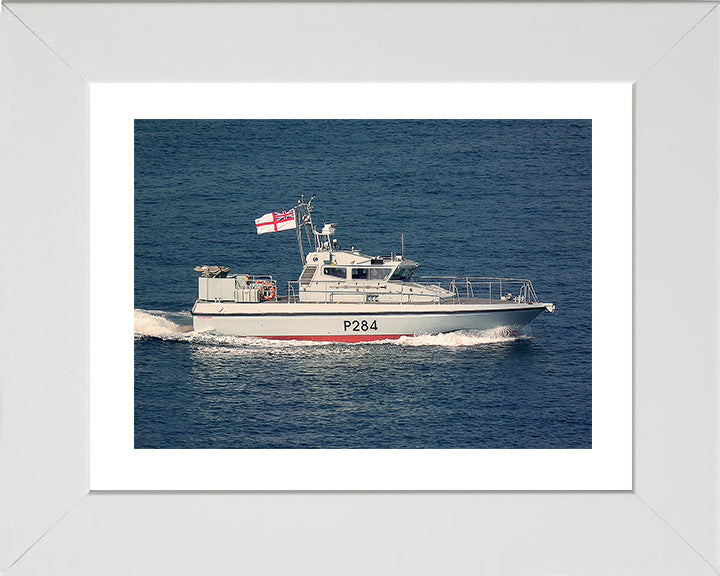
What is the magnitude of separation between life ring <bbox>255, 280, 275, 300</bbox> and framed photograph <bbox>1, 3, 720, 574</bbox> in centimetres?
279

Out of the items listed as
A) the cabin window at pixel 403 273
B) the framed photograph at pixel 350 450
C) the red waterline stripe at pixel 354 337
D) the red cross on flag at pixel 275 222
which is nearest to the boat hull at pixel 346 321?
the red waterline stripe at pixel 354 337

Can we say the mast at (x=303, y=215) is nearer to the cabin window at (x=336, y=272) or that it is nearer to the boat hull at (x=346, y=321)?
the cabin window at (x=336, y=272)

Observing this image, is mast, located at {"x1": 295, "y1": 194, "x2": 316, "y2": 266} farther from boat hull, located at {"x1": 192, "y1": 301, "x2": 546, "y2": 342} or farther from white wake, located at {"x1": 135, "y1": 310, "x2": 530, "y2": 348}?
white wake, located at {"x1": 135, "y1": 310, "x2": 530, "y2": 348}

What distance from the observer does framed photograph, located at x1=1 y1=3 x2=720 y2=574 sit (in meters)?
5.13

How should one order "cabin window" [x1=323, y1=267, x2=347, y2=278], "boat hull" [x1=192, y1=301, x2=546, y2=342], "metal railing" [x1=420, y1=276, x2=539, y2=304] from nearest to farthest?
"metal railing" [x1=420, y1=276, x2=539, y2=304] < "boat hull" [x1=192, y1=301, x2=546, y2=342] < "cabin window" [x1=323, y1=267, x2=347, y2=278]

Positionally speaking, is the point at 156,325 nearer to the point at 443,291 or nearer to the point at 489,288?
the point at 443,291

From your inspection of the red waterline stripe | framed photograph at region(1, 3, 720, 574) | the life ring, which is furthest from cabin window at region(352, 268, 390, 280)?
framed photograph at region(1, 3, 720, 574)

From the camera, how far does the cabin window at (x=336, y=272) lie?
9.18 meters

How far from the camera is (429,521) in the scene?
221 inches

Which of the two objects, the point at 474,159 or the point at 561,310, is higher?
the point at 474,159
